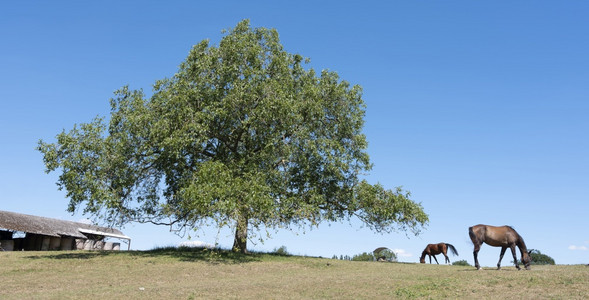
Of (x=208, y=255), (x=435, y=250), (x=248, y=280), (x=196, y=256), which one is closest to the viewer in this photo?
(x=248, y=280)

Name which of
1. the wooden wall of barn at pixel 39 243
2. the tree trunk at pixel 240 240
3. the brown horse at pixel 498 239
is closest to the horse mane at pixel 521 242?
the brown horse at pixel 498 239

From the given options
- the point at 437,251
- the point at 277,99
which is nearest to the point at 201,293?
the point at 277,99

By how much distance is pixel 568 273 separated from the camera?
24.8m

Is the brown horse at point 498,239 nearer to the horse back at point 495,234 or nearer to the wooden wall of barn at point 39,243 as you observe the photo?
the horse back at point 495,234

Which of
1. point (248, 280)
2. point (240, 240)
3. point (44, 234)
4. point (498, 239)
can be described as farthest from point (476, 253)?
point (44, 234)

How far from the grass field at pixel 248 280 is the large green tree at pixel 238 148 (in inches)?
121

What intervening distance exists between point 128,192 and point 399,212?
758 inches

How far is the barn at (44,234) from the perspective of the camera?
49.2 metres

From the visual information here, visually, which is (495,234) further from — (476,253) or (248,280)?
(248,280)

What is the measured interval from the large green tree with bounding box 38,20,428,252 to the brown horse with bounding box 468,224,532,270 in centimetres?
740

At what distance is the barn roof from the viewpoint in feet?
158

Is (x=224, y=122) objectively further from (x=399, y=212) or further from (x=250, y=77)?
(x=399, y=212)

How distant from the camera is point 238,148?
3709cm

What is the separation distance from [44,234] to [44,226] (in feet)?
8.76
